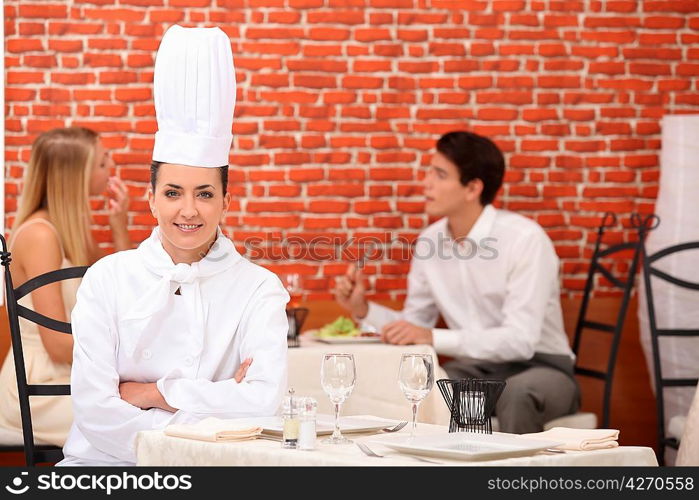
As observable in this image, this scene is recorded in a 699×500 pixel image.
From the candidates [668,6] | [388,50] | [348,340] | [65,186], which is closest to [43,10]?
[65,186]

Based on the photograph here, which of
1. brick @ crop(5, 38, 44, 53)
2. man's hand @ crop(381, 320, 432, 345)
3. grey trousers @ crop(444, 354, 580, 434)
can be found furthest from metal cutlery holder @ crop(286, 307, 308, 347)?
brick @ crop(5, 38, 44, 53)

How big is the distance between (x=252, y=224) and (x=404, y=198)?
732 mm

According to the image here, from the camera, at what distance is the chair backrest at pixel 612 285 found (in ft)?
14.2

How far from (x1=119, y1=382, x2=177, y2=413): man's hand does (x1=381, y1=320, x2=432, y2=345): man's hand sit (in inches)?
62.4

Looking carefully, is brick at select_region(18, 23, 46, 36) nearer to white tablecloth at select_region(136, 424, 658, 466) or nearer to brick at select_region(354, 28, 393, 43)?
brick at select_region(354, 28, 393, 43)

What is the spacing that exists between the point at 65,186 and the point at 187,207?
171 centimetres

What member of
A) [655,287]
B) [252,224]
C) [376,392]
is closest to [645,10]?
[655,287]

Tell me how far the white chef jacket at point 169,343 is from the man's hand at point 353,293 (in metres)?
1.72

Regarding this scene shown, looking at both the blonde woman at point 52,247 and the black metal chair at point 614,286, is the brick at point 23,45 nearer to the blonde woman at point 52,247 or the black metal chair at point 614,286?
the blonde woman at point 52,247

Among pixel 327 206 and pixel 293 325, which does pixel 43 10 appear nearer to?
pixel 327 206

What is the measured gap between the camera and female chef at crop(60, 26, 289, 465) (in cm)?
233

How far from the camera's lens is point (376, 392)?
11.6 ft

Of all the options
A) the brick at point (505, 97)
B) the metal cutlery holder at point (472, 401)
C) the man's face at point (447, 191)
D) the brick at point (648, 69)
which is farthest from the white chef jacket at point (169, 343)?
the brick at point (648, 69)
